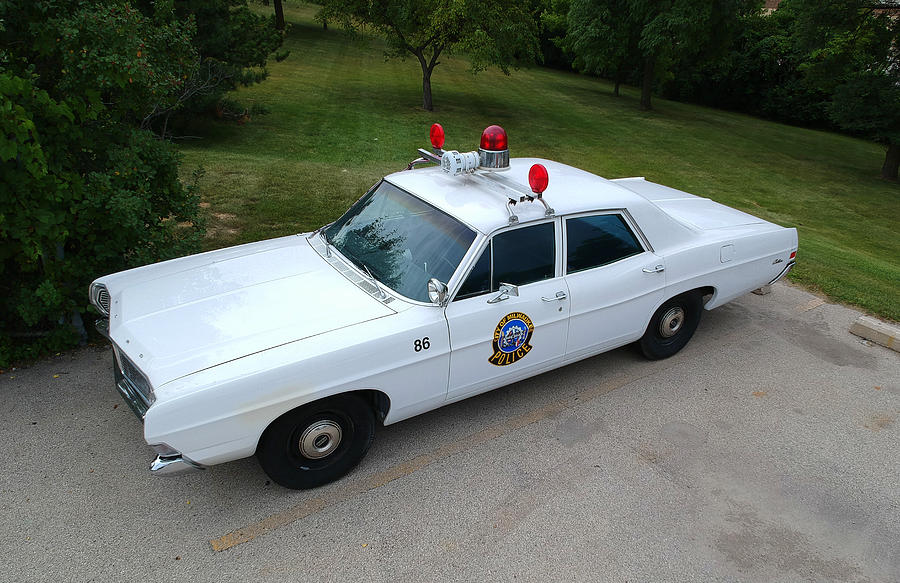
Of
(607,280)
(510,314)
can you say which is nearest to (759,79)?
(607,280)

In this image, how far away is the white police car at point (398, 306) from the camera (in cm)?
320

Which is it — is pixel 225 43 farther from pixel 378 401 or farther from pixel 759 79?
pixel 759 79

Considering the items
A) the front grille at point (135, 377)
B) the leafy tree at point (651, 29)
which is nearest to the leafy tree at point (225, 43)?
the front grille at point (135, 377)

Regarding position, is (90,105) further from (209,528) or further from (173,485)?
(209,528)

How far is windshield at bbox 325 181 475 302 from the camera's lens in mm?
3922

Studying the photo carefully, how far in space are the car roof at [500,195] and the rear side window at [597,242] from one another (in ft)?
0.34

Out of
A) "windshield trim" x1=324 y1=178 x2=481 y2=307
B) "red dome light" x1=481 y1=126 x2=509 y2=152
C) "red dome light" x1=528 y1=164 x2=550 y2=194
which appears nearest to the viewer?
"windshield trim" x1=324 y1=178 x2=481 y2=307

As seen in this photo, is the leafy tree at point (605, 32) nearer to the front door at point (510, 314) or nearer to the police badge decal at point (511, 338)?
the front door at point (510, 314)

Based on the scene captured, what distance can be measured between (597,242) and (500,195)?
823mm

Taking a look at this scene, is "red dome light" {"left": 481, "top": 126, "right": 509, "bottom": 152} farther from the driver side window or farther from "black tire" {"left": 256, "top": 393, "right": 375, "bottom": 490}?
"black tire" {"left": 256, "top": 393, "right": 375, "bottom": 490}

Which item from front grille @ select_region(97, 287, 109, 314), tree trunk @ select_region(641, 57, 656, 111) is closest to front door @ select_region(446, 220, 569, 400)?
front grille @ select_region(97, 287, 109, 314)

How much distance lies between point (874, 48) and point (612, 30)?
27.3 feet

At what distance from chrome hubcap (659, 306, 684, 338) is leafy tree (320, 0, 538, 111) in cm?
1247

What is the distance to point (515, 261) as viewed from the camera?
13.4 feet
